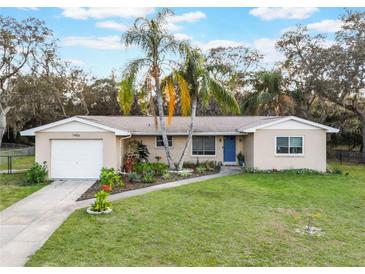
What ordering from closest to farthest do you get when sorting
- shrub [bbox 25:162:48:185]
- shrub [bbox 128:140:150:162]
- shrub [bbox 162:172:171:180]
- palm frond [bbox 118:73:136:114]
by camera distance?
1. shrub [bbox 25:162:48:185]
2. shrub [bbox 162:172:171:180]
3. palm frond [bbox 118:73:136:114]
4. shrub [bbox 128:140:150:162]

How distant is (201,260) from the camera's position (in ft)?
18.2

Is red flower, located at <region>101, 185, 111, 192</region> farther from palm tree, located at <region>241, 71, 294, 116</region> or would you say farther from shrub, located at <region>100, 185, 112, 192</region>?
palm tree, located at <region>241, 71, 294, 116</region>

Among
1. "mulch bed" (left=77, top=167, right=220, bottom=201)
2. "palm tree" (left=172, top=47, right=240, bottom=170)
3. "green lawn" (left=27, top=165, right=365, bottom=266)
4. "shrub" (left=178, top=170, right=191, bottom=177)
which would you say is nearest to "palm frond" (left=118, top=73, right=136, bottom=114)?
"palm tree" (left=172, top=47, right=240, bottom=170)

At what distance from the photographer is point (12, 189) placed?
12.2 meters

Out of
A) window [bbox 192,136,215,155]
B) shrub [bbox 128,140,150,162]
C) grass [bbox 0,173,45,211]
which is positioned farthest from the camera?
window [bbox 192,136,215,155]

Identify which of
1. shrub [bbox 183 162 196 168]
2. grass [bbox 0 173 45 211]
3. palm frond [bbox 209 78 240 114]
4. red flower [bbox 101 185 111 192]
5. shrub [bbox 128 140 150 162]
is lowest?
grass [bbox 0 173 45 211]

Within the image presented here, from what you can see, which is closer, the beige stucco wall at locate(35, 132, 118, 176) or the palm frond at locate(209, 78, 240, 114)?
the beige stucco wall at locate(35, 132, 118, 176)

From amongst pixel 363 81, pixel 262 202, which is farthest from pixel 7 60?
pixel 363 81

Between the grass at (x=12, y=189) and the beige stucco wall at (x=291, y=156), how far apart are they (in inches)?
422

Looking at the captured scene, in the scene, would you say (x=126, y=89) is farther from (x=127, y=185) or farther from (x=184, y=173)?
(x=184, y=173)

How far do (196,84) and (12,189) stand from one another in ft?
30.5

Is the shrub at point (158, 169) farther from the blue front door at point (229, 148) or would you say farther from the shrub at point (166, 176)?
the blue front door at point (229, 148)

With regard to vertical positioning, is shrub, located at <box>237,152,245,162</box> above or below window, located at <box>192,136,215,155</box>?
below

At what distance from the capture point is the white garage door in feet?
48.7
